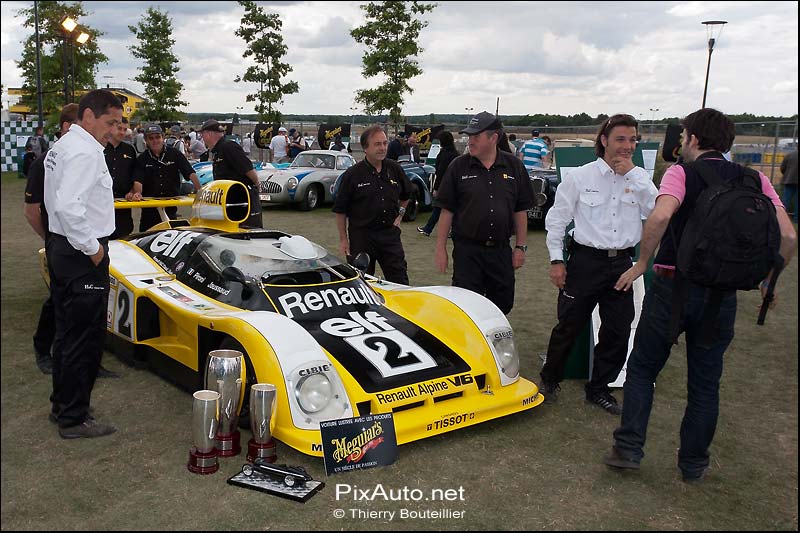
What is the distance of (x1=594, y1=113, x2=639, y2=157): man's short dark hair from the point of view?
4.39 m

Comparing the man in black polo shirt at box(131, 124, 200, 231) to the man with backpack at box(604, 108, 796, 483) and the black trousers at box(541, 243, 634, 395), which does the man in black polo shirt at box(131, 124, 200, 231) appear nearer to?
the black trousers at box(541, 243, 634, 395)

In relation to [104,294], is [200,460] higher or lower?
lower

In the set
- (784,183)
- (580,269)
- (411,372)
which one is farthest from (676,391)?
(784,183)

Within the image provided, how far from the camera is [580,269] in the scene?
4520 millimetres

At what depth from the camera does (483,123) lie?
4836 millimetres

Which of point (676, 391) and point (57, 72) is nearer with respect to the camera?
point (676, 391)

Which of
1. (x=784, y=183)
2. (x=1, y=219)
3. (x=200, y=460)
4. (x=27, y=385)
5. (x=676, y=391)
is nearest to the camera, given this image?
(x=1, y=219)

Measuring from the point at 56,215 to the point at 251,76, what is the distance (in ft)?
86.8

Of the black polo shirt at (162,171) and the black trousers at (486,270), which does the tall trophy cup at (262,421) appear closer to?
the black trousers at (486,270)

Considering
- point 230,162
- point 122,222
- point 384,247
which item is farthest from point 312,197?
point 384,247

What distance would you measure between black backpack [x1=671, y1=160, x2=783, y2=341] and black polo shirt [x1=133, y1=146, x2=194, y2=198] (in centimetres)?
593

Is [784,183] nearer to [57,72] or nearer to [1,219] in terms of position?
[1,219]

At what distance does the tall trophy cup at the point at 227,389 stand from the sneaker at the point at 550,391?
2.10 m

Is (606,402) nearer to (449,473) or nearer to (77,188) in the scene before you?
(449,473)
